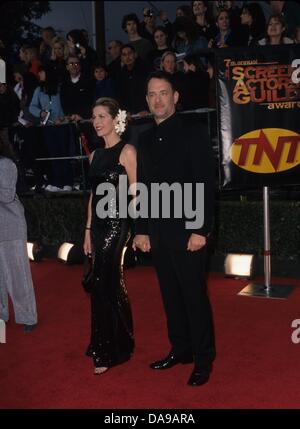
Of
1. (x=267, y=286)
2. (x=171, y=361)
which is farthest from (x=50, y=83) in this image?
(x=171, y=361)

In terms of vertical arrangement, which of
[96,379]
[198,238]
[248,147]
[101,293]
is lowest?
[96,379]

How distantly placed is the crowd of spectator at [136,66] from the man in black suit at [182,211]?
3805 millimetres

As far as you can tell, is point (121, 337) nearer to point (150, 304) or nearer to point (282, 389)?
point (282, 389)

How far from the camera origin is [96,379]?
3.82 m

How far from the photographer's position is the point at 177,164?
3.55m

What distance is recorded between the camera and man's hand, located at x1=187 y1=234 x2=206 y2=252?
347cm

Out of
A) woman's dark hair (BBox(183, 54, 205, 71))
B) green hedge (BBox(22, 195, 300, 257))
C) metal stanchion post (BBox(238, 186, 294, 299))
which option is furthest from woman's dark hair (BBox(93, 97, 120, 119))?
woman's dark hair (BBox(183, 54, 205, 71))

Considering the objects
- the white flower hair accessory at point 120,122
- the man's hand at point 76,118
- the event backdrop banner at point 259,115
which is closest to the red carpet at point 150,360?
the event backdrop banner at point 259,115

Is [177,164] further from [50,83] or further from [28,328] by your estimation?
[50,83]

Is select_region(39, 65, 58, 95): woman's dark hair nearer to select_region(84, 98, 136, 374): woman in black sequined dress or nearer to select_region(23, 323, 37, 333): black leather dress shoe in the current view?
select_region(23, 323, 37, 333): black leather dress shoe

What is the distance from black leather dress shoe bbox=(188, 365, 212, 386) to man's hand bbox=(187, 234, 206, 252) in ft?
2.71
